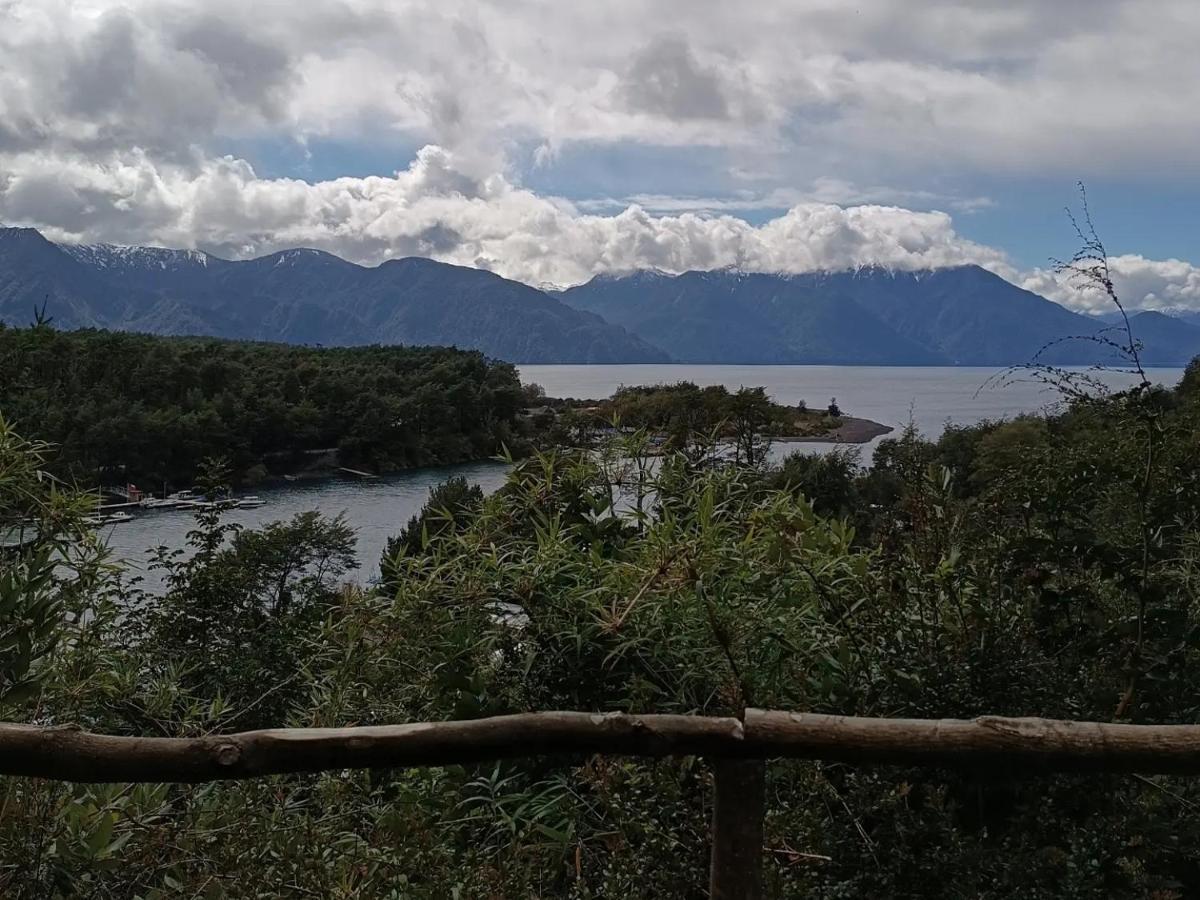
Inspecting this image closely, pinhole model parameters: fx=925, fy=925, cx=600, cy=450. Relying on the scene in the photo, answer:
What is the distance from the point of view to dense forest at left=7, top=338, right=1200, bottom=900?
1.56 meters

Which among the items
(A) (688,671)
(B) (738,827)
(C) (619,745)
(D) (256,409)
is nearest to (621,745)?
(C) (619,745)

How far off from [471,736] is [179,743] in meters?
0.40

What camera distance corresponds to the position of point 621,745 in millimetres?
1281

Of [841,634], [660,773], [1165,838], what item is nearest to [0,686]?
[660,773]

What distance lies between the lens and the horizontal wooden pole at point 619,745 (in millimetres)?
1249

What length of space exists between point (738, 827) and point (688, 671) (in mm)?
460

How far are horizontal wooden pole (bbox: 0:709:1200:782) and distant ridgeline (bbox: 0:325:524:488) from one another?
38.2 metres

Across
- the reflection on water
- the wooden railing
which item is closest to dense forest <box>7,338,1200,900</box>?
the wooden railing

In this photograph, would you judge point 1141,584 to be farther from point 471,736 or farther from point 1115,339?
point 471,736

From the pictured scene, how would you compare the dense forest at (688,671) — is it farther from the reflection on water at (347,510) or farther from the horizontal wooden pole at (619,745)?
the reflection on water at (347,510)

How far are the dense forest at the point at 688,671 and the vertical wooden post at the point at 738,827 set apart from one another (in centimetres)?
14

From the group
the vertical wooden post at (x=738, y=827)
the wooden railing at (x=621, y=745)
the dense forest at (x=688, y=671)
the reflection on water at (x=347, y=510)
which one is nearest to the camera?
the wooden railing at (x=621, y=745)

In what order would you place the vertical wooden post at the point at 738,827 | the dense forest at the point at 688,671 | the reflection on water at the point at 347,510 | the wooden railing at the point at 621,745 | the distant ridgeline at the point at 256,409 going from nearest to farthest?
the wooden railing at the point at 621,745, the vertical wooden post at the point at 738,827, the dense forest at the point at 688,671, the reflection on water at the point at 347,510, the distant ridgeline at the point at 256,409

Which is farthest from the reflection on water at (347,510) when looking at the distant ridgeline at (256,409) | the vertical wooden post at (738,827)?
the vertical wooden post at (738,827)
